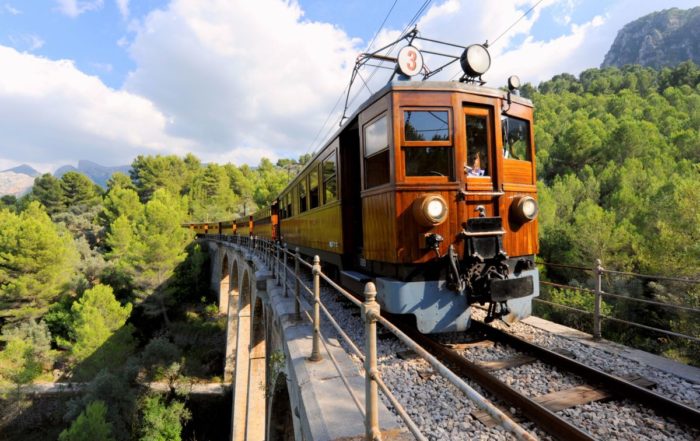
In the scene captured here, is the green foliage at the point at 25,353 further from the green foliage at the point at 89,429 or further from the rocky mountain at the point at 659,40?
the rocky mountain at the point at 659,40

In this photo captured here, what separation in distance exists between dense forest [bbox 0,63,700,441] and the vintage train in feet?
21.7

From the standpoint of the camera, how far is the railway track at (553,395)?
259 centimetres

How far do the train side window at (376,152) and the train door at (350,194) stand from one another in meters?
0.65

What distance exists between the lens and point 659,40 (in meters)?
121

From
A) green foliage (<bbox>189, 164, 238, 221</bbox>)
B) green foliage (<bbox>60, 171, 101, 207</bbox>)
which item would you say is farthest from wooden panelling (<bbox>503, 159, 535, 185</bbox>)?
green foliage (<bbox>60, 171, 101, 207</bbox>)

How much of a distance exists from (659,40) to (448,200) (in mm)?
168416

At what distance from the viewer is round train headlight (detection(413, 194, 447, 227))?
407 cm

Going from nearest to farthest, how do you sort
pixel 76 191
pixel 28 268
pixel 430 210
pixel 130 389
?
pixel 430 210
pixel 130 389
pixel 28 268
pixel 76 191

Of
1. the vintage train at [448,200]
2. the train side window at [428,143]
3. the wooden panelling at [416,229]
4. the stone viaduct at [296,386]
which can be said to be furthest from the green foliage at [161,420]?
the train side window at [428,143]

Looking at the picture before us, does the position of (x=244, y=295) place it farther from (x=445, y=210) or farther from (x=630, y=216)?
(x=630, y=216)

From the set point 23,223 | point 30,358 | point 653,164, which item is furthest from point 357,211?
point 23,223

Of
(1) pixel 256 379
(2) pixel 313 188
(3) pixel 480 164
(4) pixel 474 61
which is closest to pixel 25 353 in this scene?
(1) pixel 256 379

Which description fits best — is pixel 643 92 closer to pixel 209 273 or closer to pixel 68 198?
pixel 209 273

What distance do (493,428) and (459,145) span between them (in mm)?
2979
